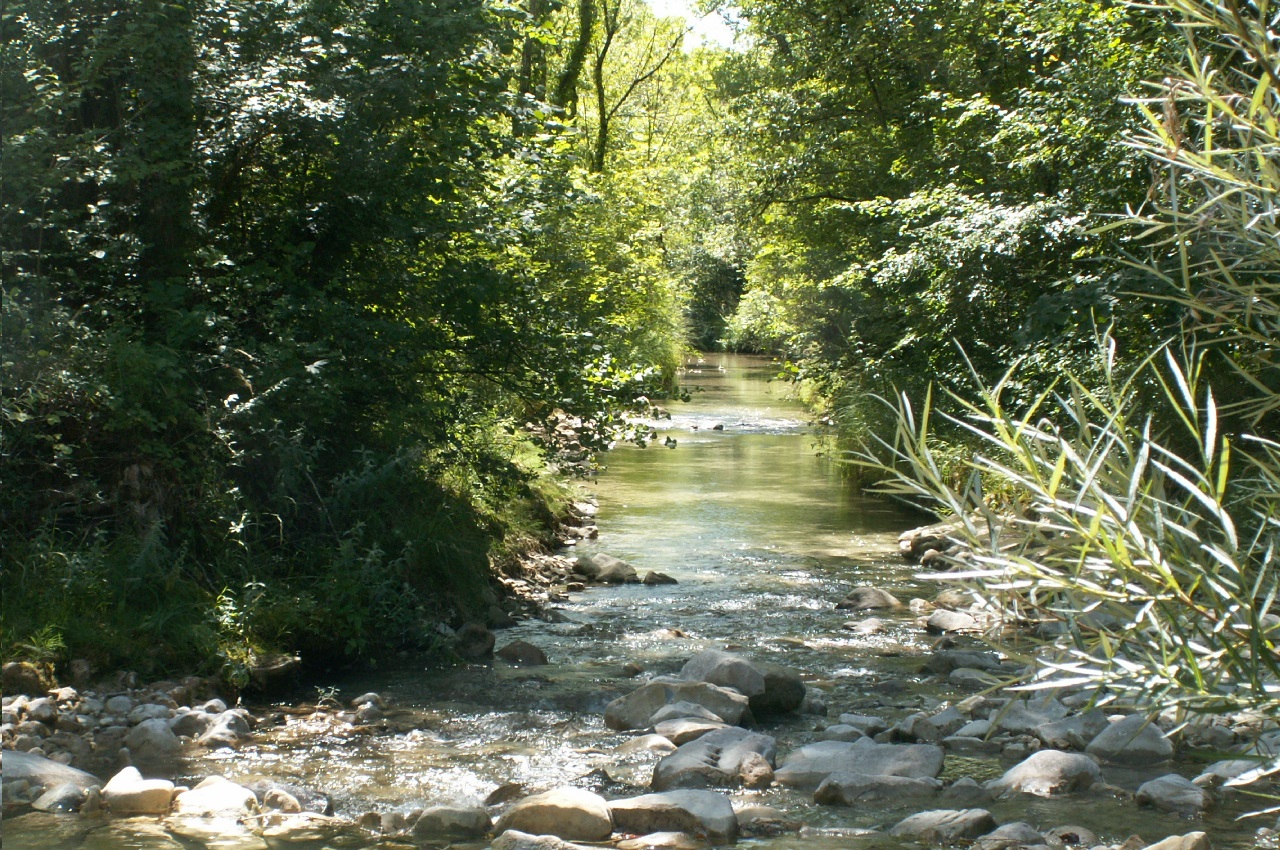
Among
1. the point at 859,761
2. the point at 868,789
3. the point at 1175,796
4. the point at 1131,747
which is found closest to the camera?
the point at 1175,796

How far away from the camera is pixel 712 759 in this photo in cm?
643

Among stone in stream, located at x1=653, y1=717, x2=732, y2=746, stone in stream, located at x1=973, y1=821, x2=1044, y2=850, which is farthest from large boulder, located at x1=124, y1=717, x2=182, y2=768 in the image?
stone in stream, located at x1=973, y1=821, x2=1044, y2=850

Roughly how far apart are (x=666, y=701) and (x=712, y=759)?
3.39 feet

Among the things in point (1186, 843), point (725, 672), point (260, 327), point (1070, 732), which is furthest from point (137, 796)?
point (1070, 732)

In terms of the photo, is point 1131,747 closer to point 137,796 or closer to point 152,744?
point 137,796

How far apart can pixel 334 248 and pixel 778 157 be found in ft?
35.3

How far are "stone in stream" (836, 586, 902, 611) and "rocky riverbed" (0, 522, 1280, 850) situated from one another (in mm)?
2068

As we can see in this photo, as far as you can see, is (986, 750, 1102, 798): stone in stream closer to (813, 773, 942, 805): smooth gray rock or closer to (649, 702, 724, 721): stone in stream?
(813, 773, 942, 805): smooth gray rock

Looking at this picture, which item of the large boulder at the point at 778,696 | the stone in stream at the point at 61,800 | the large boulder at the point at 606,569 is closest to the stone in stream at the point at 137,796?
the stone in stream at the point at 61,800

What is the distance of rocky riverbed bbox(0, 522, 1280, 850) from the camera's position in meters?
5.32

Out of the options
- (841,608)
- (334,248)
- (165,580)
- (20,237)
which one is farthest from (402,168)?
(841,608)

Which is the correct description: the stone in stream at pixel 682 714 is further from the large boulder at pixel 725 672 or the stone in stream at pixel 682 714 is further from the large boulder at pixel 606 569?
the large boulder at pixel 606 569

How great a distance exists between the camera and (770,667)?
8000 millimetres

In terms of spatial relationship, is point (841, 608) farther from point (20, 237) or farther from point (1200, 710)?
point (1200, 710)
